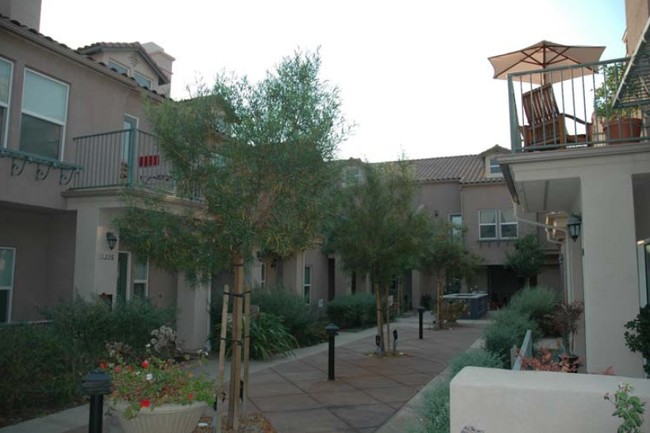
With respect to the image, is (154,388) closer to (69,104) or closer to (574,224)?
(574,224)

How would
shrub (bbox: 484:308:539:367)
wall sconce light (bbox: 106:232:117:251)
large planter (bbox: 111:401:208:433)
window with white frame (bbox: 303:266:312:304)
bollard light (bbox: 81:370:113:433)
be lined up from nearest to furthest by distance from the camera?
1. bollard light (bbox: 81:370:113:433)
2. large planter (bbox: 111:401:208:433)
3. shrub (bbox: 484:308:539:367)
4. wall sconce light (bbox: 106:232:117:251)
5. window with white frame (bbox: 303:266:312:304)

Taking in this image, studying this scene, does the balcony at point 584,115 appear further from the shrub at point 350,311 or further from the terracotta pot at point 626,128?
the shrub at point 350,311

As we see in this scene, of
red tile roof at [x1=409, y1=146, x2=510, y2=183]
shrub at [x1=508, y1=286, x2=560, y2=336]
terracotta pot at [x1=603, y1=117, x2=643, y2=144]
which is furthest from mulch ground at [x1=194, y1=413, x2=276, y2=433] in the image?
red tile roof at [x1=409, y1=146, x2=510, y2=183]

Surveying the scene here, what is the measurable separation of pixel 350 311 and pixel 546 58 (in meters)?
12.3

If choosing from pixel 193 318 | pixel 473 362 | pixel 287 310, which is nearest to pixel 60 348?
pixel 193 318

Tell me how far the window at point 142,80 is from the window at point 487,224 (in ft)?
62.7

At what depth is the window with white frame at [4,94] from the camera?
9.96 metres

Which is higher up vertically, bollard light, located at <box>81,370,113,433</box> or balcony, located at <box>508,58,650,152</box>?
balcony, located at <box>508,58,650,152</box>

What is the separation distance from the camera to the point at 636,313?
671cm

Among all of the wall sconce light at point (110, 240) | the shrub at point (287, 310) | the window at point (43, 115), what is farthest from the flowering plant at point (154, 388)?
the shrub at point (287, 310)

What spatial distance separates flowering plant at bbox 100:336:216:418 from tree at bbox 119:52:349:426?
0.75 meters

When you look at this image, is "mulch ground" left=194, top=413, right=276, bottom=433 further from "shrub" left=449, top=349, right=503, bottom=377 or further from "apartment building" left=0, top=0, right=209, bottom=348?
"apartment building" left=0, top=0, right=209, bottom=348

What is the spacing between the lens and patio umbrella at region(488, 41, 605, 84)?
379 inches

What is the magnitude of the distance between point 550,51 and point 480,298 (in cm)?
1727
